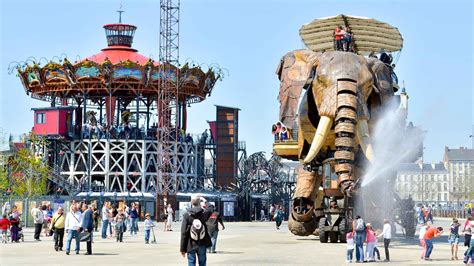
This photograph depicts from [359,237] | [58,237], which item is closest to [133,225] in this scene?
[58,237]

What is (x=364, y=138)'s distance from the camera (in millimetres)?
31750

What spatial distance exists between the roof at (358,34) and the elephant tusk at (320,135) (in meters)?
7.66

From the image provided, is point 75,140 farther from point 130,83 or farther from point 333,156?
point 333,156

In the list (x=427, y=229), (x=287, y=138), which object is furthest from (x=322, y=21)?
(x=427, y=229)

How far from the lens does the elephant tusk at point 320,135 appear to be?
104ft

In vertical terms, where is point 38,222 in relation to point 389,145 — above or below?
below

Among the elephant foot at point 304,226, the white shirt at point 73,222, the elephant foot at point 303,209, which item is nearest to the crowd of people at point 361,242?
the elephant foot at point 303,209

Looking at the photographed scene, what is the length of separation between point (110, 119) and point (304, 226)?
51523 mm

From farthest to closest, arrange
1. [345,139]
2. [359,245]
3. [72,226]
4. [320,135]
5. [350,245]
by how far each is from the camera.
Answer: [320,135], [345,139], [72,226], [359,245], [350,245]

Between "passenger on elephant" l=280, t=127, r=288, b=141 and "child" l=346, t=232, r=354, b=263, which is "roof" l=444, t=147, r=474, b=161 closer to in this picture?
"passenger on elephant" l=280, t=127, r=288, b=141

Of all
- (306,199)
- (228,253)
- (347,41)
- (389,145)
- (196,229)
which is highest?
(347,41)

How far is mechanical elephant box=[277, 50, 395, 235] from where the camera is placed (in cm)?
3092

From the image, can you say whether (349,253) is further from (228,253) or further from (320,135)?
(320,135)

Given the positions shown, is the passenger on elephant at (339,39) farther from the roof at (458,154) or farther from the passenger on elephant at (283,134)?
the roof at (458,154)
